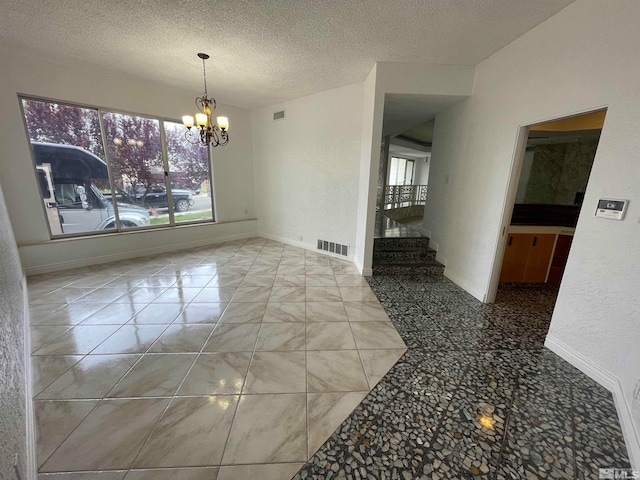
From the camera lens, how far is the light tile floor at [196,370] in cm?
129

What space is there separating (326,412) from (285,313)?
1.25 metres

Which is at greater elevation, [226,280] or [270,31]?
[270,31]

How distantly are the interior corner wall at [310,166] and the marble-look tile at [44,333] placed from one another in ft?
11.9

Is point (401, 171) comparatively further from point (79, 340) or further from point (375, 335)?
point (79, 340)

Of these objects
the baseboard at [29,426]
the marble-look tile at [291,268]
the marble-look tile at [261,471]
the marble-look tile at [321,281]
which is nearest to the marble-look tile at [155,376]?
the baseboard at [29,426]

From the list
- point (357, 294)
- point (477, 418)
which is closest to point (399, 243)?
point (357, 294)

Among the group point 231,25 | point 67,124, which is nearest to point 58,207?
point 67,124

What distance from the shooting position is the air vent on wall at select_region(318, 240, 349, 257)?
14.6ft

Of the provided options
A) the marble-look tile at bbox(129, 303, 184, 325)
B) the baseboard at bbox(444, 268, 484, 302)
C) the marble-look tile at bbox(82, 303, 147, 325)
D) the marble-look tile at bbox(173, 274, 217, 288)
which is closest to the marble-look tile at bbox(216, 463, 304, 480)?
the marble-look tile at bbox(129, 303, 184, 325)

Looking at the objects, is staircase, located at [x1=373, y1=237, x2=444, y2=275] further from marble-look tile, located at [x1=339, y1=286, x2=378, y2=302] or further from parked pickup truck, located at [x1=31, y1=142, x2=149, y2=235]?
parked pickup truck, located at [x1=31, y1=142, x2=149, y2=235]

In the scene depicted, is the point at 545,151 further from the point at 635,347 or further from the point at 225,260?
the point at 225,260

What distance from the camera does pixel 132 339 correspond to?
2199 mm

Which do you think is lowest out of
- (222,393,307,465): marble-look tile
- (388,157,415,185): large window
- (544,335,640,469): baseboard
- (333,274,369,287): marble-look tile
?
(222,393,307,465): marble-look tile

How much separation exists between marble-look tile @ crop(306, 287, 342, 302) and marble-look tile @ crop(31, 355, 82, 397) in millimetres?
2161
